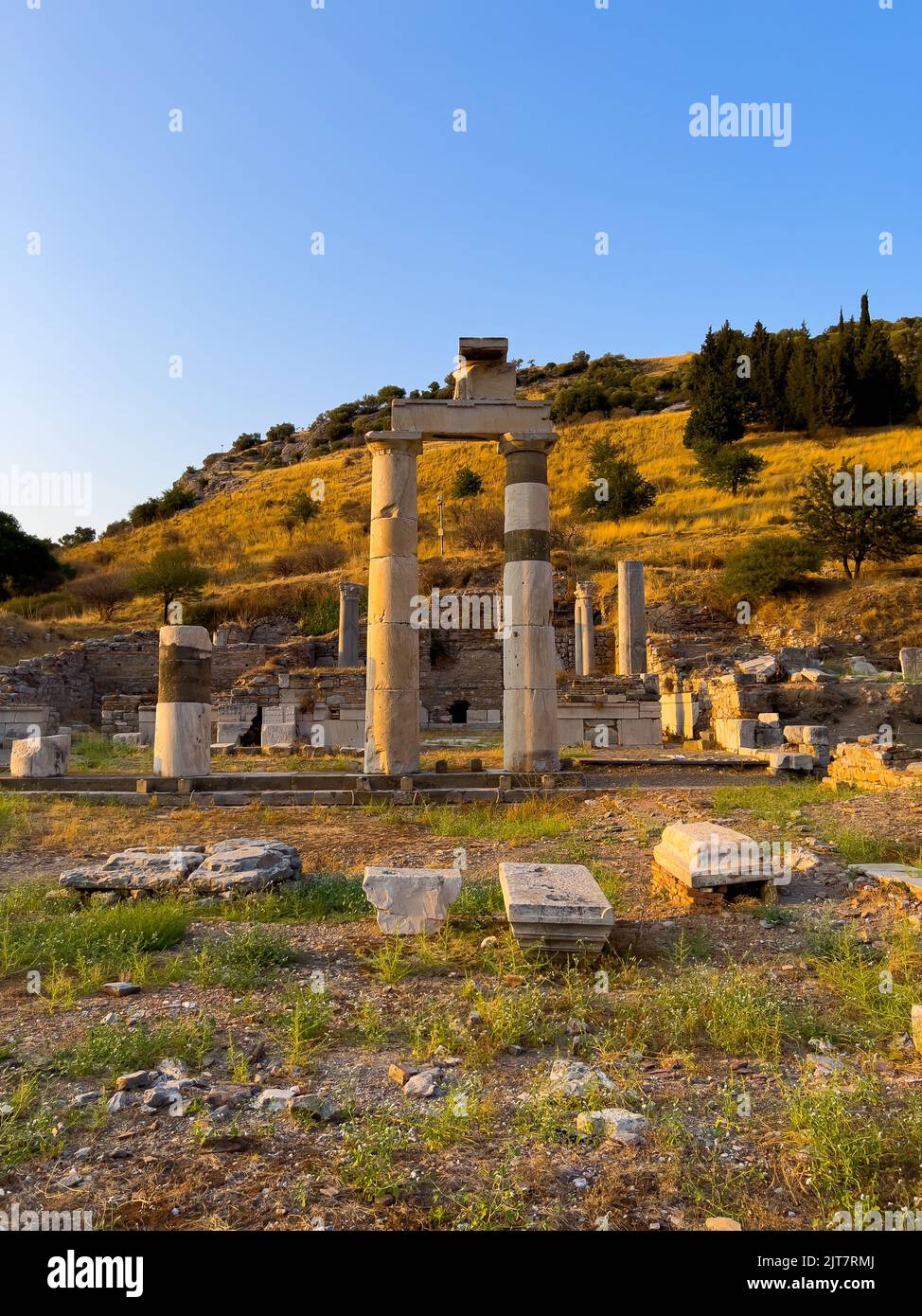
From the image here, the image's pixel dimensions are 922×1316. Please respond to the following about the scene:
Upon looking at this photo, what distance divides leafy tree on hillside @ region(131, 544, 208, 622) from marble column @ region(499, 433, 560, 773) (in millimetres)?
27198

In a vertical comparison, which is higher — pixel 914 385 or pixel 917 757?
pixel 914 385

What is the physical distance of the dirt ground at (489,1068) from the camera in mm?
2719

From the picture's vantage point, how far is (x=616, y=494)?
1631 inches

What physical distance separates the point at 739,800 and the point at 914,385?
5323cm

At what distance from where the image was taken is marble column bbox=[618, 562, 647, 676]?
83.5 ft

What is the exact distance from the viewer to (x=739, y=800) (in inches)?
400

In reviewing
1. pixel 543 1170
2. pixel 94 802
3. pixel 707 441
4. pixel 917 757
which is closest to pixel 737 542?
pixel 707 441

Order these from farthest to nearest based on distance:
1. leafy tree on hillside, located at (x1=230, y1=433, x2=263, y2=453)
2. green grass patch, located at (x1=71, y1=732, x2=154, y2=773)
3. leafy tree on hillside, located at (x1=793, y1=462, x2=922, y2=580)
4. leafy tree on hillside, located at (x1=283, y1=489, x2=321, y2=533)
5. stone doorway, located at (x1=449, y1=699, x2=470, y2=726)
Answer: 1. leafy tree on hillside, located at (x1=230, y1=433, x2=263, y2=453)
2. leafy tree on hillside, located at (x1=283, y1=489, x2=321, y2=533)
3. leafy tree on hillside, located at (x1=793, y1=462, x2=922, y2=580)
4. stone doorway, located at (x1=449, y1=699, x2=470, y2=726)
5. green grass patch, located at (x1=71, y1=732, x2=154, y2=773)

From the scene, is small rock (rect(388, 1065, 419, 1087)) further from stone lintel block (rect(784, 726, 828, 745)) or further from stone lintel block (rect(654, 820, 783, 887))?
stone lintel block (rect(784, 726, 828, 745))

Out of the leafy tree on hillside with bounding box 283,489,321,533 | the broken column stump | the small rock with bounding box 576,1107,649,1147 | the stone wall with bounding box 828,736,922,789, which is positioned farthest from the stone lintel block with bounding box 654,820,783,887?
the leafy tree on hillside with bounding box 283,489,321,533

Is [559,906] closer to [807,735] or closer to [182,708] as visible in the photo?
[182,708]

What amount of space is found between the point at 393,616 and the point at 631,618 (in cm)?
1501
